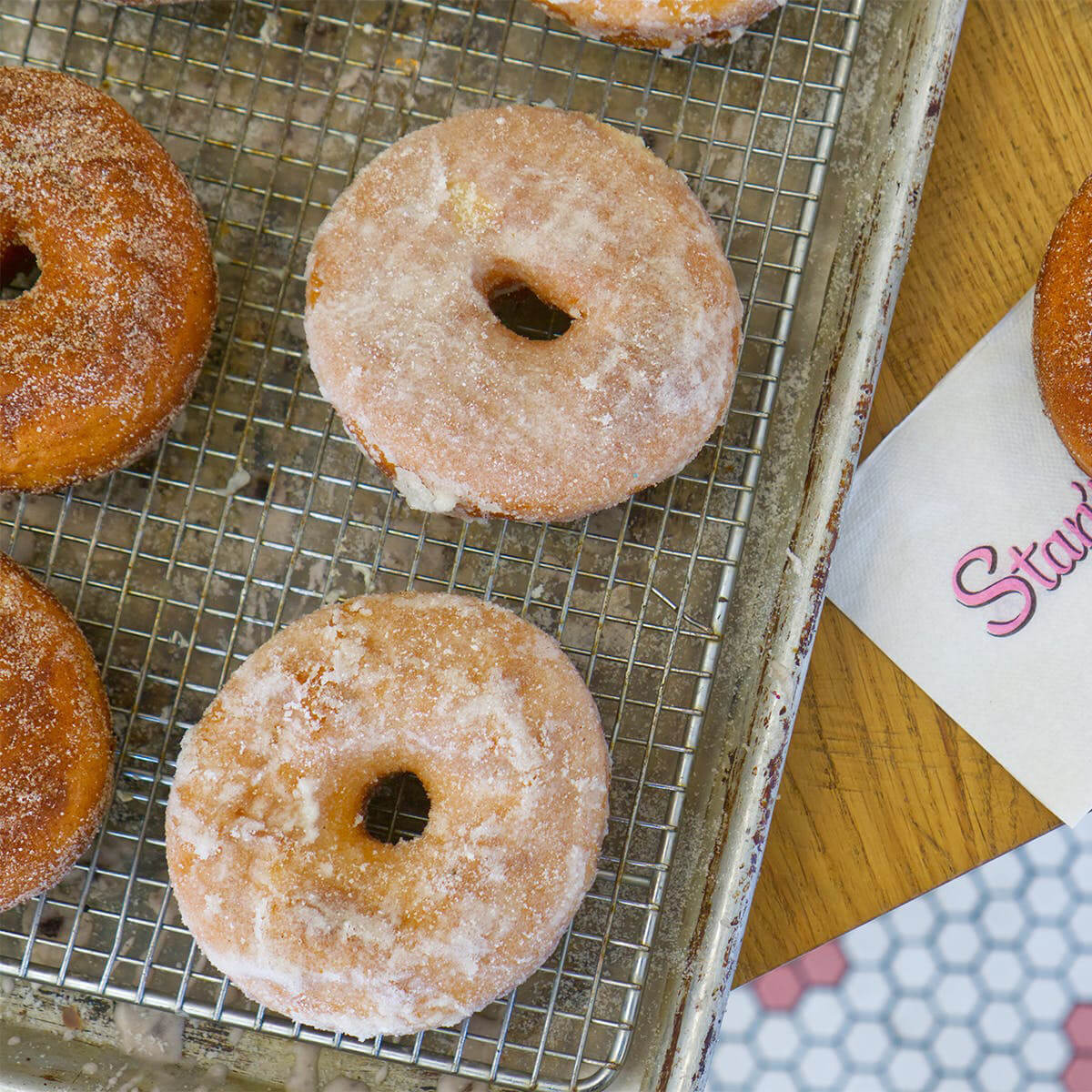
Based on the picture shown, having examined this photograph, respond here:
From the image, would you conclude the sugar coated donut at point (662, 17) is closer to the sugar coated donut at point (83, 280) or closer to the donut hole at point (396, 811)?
the sugar coated donut at point (83, 280)

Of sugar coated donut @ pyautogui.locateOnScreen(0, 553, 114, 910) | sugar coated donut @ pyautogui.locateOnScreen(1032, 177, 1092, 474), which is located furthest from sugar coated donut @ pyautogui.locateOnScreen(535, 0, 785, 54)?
sugar coated donut @ pyautogui.locateOnScreen(0, 553, 114, 910)

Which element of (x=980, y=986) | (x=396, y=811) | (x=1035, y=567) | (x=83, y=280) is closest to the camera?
(x=83, y=280)

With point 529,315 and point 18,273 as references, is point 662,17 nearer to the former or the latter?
point 529,315

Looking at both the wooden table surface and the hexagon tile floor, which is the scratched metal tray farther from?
the hexagon tile floor

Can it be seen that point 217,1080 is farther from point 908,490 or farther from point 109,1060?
point 908,490

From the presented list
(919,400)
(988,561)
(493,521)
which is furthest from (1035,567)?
(493,521)

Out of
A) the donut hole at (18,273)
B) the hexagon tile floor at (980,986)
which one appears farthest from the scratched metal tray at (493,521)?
the hexagon tile floor at (980,986)
